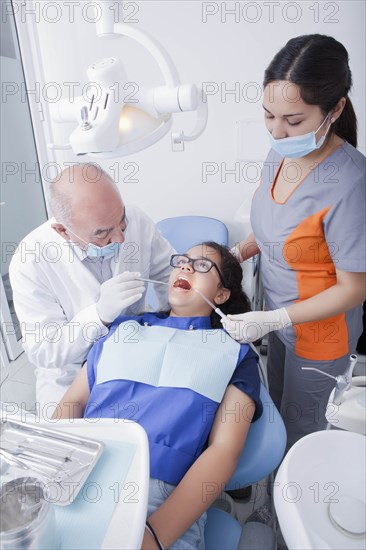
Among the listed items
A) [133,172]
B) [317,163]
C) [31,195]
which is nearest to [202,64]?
[133,172]

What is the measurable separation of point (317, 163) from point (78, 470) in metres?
1.06

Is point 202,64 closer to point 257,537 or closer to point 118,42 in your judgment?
point 118,42

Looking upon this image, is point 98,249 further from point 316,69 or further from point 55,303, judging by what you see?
point 316,69

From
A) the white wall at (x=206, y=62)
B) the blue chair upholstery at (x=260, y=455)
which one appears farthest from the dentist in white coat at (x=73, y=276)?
the white wall at (x=206, y=62)

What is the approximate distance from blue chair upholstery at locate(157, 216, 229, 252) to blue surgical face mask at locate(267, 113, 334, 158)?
1.00 metres

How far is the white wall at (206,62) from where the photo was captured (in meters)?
1.98

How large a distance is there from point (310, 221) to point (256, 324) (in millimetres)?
369

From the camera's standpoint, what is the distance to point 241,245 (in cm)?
161

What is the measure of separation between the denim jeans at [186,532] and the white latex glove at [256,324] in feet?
1.61

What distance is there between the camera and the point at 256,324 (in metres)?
1.27

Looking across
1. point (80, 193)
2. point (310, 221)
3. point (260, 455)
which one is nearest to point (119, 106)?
point (80, 193)

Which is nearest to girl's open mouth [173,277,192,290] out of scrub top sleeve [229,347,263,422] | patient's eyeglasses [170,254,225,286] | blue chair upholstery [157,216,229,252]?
patient's eyeglasses [170,254,225,286]

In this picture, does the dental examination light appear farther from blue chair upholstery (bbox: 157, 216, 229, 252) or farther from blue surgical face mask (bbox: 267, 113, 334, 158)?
blue chair upholstery (bbox: 157, 216, 229, 252)

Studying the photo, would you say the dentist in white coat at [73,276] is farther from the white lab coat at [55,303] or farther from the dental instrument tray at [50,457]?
the dental instrument tray at [50,457]
